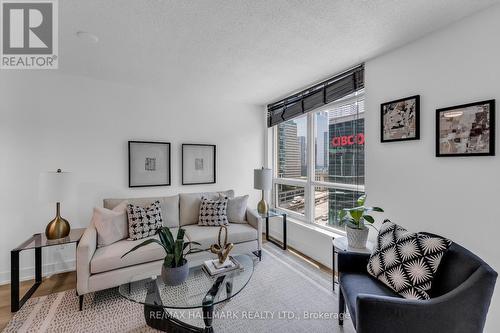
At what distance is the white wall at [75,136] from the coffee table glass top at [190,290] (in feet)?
5.67

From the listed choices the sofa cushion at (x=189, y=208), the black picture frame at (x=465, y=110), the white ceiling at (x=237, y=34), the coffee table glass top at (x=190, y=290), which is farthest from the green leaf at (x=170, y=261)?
the black picture frame at (x=465, y=110)

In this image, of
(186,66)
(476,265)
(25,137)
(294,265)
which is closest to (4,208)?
(25,137)

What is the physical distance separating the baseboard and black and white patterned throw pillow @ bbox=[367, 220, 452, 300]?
3400 mm

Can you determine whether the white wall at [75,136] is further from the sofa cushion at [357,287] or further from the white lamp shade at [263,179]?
the sofa cushion at [357,287]

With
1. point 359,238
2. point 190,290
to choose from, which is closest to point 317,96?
point 359,238

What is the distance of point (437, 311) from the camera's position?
1.19 m

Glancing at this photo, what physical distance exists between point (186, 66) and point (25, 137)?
2.05 metres

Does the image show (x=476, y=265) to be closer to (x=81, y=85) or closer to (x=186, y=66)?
(x=186, y=66)

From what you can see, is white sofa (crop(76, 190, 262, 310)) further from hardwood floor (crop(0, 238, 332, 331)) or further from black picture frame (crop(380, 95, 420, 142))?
black picture frame (crop(380, 95, 420, 142))

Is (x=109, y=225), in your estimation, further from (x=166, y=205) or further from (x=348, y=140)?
(x=348, y=140)

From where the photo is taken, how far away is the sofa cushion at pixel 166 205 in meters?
2.78

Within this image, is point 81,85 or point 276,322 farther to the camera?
point 81,85

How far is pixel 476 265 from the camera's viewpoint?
1240mm

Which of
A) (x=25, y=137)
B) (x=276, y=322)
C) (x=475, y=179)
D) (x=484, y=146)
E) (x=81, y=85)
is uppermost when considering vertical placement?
(x=81, y=85)
